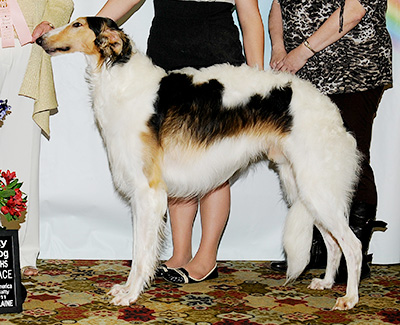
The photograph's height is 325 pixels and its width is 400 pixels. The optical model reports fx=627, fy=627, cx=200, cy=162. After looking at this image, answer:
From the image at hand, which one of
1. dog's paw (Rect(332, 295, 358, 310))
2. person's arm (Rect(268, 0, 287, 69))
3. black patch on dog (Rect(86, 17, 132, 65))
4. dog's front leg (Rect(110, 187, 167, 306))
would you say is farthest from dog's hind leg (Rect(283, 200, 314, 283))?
black patch on dog (Rect(86, 17, 132, 65))

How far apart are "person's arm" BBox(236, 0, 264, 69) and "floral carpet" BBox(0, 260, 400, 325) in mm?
1392

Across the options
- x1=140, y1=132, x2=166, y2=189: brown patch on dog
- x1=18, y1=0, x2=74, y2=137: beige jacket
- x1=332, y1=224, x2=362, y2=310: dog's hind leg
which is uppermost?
x1=18, y1=0, x2=74, y2=137: beige jacket

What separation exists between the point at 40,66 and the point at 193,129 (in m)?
1.15

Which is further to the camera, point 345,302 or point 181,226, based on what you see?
point 181,226

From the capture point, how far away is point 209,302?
3.54 metres

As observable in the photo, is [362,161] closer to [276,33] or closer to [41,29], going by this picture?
[276,33]

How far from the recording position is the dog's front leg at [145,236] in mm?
3475

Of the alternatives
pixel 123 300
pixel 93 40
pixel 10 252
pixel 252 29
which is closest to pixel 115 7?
pixel 93 40

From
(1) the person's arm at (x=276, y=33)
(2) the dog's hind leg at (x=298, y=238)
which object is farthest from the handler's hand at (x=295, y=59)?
(2) the dog's hind leg at (x=298, y=238)

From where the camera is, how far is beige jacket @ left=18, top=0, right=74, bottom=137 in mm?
3926

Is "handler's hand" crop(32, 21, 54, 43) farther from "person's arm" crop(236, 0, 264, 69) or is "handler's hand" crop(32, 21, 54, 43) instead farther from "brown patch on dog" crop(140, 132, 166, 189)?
"person's arm" crop(236, 0, 264, 69)

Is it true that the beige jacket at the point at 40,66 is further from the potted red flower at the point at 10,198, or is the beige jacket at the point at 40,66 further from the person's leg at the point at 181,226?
the person's leg at the point at 181,226

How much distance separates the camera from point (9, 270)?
3.19 m

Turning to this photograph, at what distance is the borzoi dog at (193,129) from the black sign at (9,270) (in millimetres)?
550
